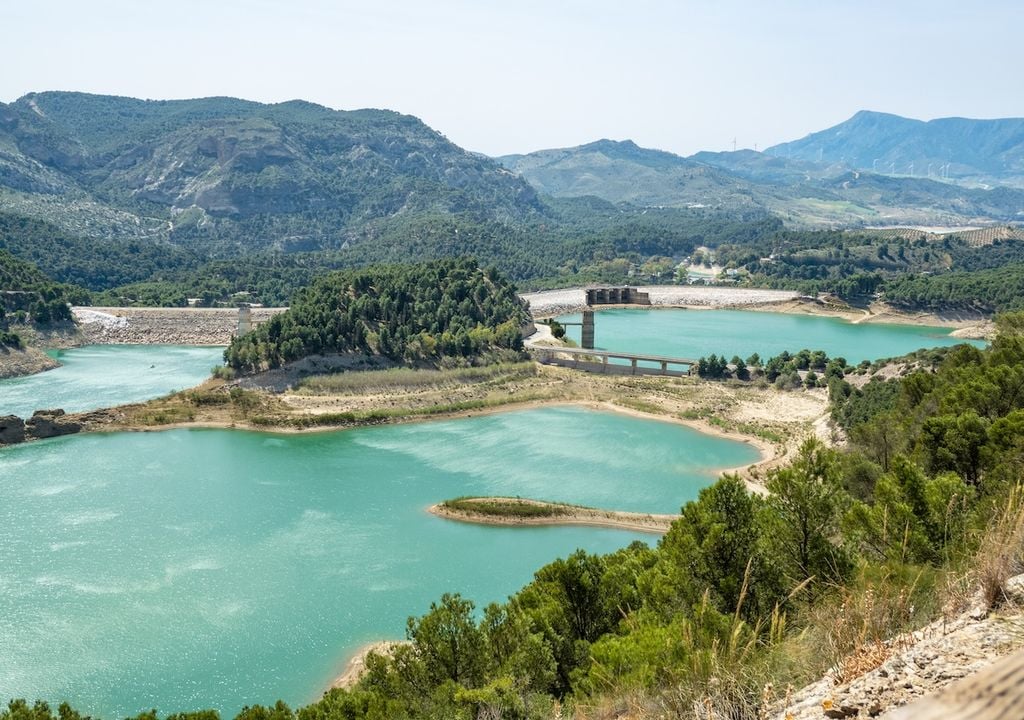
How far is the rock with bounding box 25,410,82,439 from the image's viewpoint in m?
45.2

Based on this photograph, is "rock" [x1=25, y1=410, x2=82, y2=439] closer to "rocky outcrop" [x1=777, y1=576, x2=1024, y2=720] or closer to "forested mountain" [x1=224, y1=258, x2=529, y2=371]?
"forested mountain" [x1=224, y1=258, x2=529, y2=371]

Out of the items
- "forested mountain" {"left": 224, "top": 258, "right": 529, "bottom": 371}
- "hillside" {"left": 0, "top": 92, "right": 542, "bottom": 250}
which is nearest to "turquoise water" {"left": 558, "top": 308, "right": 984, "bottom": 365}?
"forested mountain" {"left": 224, "top": 258, "right": 529, "bottom": 371}

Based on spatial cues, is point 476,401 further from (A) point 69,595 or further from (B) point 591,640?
(B) point 591,640

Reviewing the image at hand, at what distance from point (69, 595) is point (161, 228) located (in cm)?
13734

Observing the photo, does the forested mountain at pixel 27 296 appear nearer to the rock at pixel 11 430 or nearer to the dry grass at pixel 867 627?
the rock at pixel 11 430

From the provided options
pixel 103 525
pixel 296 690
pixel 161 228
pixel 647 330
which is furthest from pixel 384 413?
pixel 161 228

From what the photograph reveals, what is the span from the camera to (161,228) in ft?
492

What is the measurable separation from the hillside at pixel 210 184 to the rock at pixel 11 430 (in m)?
103

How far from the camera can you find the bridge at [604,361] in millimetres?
64869

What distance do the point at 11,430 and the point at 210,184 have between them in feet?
422

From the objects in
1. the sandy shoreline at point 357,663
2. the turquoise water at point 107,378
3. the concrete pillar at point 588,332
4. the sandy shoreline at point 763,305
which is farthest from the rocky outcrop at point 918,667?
the sandy shoreline at point 763,305

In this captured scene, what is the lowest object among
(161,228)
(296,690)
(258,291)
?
(296,690)

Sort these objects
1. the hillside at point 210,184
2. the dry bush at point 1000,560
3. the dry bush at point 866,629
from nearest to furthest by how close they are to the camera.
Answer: the dry bush at point 866,629
the dry bush at point 1000,560
the hillside at point 210,184

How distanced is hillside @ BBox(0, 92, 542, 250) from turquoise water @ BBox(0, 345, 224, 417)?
7191cm
